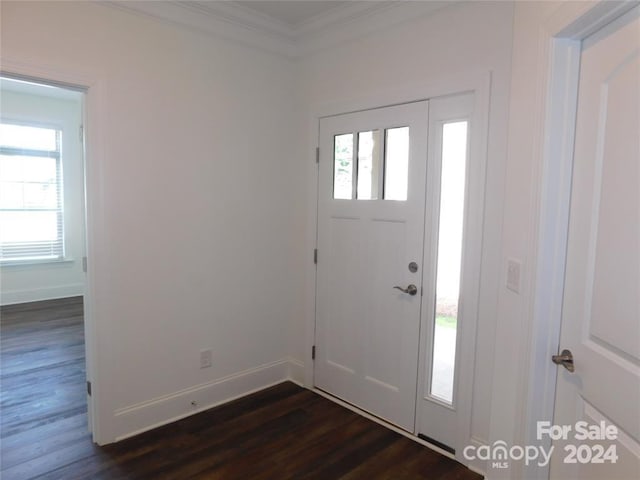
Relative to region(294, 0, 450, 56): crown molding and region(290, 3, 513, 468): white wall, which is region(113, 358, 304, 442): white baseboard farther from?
region(294, 0, 450, 56): crown molding

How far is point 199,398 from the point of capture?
2807 mm

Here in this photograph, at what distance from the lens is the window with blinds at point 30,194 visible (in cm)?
527

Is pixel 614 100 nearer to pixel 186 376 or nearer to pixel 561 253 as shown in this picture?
pixel 561 253

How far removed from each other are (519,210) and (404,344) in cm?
122

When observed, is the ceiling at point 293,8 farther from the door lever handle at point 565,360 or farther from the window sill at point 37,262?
the window sill at point 37,262

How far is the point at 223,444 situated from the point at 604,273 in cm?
219

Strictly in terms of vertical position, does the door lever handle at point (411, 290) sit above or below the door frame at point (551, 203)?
below

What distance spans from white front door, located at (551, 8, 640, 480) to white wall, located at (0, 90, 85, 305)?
5.55m

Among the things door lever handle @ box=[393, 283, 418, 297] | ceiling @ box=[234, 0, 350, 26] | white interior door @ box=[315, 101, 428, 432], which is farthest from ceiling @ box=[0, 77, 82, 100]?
door lever handle @ box=[393, 283, 418, 297]

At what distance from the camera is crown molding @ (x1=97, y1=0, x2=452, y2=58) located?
93.7 inches

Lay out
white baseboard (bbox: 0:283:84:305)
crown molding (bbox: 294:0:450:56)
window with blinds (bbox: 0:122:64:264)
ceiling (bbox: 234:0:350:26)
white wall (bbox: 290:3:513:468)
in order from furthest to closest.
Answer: white baseboard (bbox: 0:283:84:305)
window with blinds (bbox: 0:122:64:264)
ceiling (bbox: 234:0:350:26)
crown molding (bbox: 294:0:450:56)
white wall (bbox: 290:3:513:468)

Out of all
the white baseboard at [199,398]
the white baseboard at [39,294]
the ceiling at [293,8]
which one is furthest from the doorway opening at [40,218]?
the ceiling at [293,8]

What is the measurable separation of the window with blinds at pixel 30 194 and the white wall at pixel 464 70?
15.5 feet

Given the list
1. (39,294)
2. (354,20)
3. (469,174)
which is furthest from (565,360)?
(39,294)
